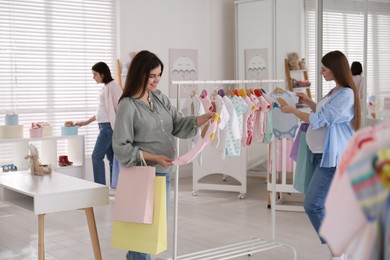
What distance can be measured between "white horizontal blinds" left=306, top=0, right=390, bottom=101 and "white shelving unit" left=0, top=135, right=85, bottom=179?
8.57 feet

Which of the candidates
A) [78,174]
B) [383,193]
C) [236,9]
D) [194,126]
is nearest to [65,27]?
[78,174]

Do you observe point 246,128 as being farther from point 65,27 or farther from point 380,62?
point 65,27

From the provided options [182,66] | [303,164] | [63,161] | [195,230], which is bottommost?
[195,230]

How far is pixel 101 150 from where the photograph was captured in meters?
6.66

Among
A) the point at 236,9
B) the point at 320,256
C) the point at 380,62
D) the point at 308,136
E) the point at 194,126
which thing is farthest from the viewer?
the point at 236,9

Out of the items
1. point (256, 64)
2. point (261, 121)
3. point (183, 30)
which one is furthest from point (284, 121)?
point (183, 30)

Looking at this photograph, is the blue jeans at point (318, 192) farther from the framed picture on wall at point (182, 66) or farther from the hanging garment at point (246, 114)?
the framed picture on wall at point (182, 66)

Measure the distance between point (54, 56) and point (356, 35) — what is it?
323 centimetres

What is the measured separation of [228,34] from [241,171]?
2.34 meters

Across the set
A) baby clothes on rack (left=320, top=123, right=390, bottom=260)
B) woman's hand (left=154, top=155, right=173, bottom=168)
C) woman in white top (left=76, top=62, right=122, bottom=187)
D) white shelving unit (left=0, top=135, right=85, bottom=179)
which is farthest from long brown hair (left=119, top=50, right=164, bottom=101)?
white shelving unit (left=0, top=135, right=85, bottom=179)

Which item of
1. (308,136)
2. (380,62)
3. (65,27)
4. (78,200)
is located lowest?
(78,200)

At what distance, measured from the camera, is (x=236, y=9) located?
787 cm

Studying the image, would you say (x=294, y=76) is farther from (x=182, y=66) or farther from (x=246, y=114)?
(x=246, y=114)

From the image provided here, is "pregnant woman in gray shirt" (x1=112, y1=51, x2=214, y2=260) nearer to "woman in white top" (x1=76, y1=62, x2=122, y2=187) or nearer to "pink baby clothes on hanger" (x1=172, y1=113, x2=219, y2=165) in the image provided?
"pink baby clothes on hanger" (x1=172, y1=113, x2=219, y2=165)
